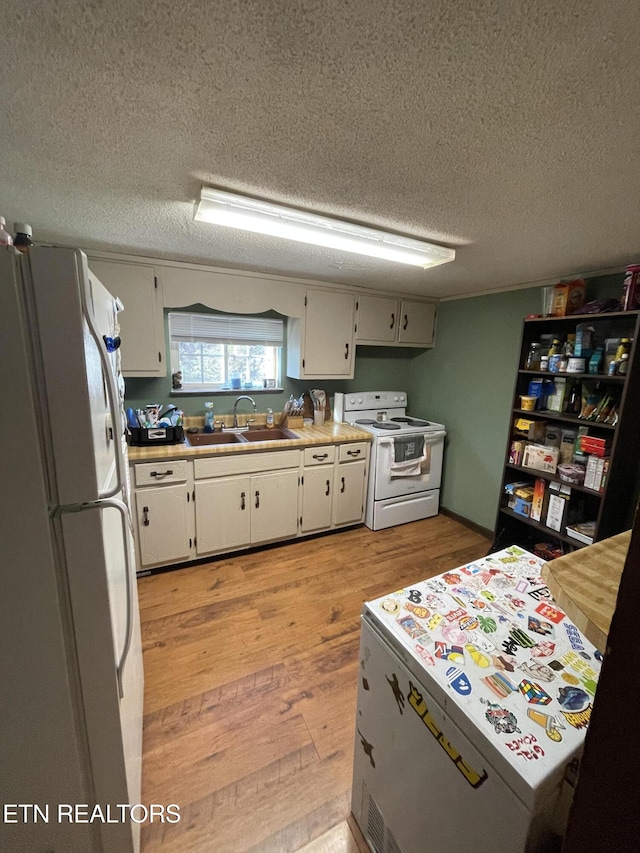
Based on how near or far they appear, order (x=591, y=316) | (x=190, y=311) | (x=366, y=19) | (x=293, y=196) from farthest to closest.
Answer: (x=190, y=311), (x=591, y=316), (x=293, y=196), (x=366, y=19)

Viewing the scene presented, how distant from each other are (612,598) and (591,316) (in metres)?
2.03

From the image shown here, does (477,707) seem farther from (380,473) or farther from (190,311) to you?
(190,311)

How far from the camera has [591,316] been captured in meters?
2.11

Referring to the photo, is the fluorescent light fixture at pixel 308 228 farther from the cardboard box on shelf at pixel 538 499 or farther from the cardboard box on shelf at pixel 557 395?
the cardboard box on shelf at pixel 538 499

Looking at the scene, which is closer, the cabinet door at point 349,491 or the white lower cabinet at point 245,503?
the white lower cabinet at point 245,503

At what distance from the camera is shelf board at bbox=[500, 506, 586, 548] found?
2.27 metres

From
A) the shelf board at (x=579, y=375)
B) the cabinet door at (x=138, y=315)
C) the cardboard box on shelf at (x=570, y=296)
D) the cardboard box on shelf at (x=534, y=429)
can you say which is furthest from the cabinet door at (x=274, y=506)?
the cardboard box on shelf at (x=570, y=296)

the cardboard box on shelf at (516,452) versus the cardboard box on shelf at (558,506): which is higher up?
the cardboard box on shelf at (516,452)

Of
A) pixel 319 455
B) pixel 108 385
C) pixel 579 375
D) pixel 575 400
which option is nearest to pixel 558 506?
pixel 575 400

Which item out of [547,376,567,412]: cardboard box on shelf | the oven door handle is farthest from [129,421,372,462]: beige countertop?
[547,376,567,412]: cardboard box on shelf

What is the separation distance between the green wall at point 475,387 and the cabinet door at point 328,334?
3.44 ft

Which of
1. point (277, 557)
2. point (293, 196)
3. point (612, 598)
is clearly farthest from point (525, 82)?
point (277, 557)

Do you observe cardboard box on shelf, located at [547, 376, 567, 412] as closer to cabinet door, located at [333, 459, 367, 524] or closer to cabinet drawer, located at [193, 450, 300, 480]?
cabinet door, located at [333, 459, 367, 524]

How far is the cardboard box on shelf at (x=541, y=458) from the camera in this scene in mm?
2391
